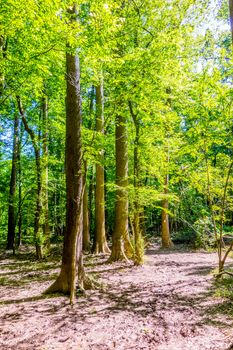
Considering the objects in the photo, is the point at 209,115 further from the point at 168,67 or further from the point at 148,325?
the point at 148,325

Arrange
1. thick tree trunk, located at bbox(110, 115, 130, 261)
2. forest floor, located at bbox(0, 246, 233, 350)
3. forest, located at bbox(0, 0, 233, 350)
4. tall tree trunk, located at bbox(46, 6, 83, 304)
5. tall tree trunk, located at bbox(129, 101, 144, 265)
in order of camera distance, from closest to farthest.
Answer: forest floor, located at bbox(0, 246, 233, 350) < forest, located at bbox(0, 0, 233, 350) < tall tree trunk, located at bbox(46, 6, 83, 304) < tall tree trunk, located at bbox(129, 101, 144, 265) < thick tree trunk, located at bbox(110, 115, 130, 261)

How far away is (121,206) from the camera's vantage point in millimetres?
9148

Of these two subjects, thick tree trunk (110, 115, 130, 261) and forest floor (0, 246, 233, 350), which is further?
thick tree trunk (110, 115, 130, 261)

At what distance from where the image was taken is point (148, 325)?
3.97 m

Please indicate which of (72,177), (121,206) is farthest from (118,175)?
(72,177)

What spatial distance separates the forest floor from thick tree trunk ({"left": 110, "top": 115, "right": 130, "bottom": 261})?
5.11 ft

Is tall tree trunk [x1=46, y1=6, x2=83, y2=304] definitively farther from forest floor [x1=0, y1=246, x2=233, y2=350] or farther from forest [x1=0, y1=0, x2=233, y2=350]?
forest floor [x1=0, y1=246, x2=233, y2=350]

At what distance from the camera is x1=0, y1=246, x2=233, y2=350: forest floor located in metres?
3.49

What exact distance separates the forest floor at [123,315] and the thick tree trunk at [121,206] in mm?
1557

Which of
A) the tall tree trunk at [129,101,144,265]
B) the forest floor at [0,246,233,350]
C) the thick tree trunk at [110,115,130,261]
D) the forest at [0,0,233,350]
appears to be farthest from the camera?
the thick tree trunk at [110,115,130,261]

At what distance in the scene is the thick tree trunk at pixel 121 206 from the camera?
887 centimetres

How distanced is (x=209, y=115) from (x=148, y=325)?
4891 millimetres

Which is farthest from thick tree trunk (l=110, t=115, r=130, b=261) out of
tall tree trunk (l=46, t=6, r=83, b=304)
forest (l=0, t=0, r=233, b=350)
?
tall tree trunk (l=46, t=6, r=83, b=304)

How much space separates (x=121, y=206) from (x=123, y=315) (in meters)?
4.91
